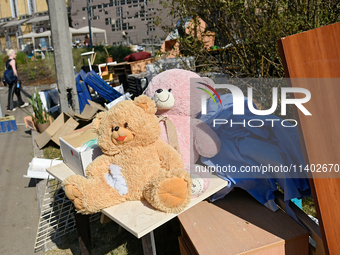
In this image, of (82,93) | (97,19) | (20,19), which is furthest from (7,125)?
(20,19)

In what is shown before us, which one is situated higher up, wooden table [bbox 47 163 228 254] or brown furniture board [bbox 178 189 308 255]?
wooden table [bbox 47 163 228 254]

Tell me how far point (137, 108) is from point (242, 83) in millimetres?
1998

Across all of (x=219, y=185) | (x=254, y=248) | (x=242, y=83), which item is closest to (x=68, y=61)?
(x=242, y=83)

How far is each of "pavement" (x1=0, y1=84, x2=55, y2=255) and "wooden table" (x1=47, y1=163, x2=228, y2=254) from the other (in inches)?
59.8

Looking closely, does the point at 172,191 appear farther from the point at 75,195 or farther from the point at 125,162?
the point at 75,195

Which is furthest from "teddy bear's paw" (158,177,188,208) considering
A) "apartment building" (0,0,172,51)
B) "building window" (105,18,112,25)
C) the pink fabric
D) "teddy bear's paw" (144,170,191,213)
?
"building window" (105,18,112,25)

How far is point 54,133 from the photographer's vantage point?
477cm

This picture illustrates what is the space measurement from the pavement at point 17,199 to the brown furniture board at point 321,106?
2.53m

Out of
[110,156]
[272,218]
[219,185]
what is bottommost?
[272,218]

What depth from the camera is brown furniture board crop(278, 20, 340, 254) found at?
1313 mm

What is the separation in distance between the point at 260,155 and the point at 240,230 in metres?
0.51

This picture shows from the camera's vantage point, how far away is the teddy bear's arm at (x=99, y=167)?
1882mm

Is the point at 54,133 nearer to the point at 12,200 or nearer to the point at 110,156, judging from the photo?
the point at 12,200

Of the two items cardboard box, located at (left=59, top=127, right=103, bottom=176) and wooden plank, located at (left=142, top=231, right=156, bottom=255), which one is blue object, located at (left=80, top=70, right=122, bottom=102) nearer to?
cardboard box, located at (left=59, top=127, right=103, bottom=176)
